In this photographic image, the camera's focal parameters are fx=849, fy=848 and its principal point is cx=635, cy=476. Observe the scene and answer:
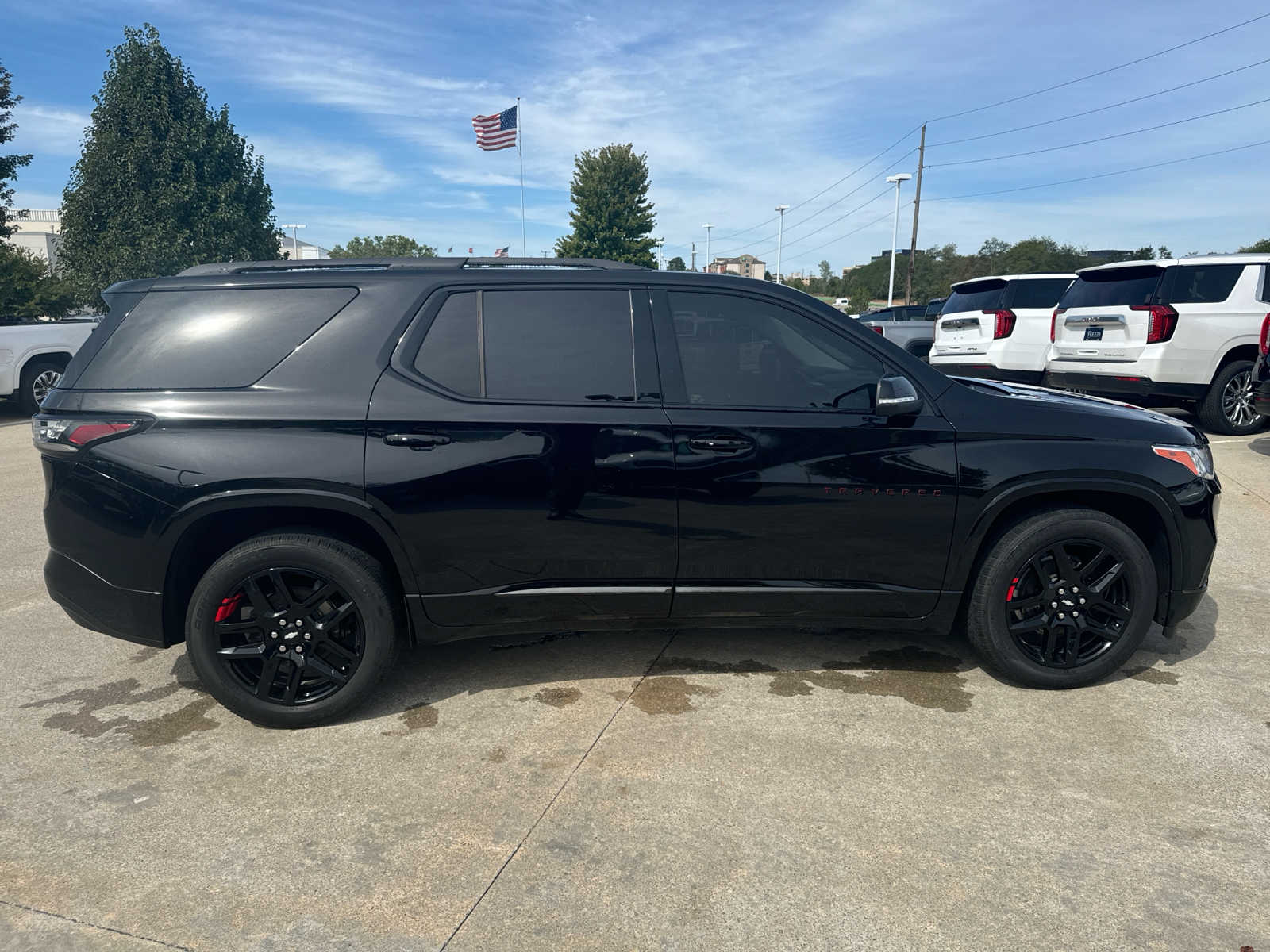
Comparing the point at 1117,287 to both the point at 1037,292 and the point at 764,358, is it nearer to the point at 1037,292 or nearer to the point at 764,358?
the point at 1037,292

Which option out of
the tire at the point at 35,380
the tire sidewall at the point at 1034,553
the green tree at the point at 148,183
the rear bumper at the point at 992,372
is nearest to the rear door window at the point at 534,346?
the tire sidewall at the point at 1034,553

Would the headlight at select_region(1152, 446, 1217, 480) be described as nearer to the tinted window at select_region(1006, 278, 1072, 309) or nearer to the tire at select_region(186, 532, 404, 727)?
the tire at select_region(186, 532, 404, 727)

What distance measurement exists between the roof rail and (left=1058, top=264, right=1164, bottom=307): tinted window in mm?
7978

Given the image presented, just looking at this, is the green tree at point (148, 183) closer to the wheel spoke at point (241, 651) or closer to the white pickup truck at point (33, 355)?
the white pickup truck at point (33, 355)

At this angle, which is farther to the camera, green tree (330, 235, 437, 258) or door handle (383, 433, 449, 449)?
green tree (330, 235, 437, 258)

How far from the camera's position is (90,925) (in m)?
2.22

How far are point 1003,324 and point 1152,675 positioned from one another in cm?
872

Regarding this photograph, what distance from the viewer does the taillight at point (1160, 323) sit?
9000 mm

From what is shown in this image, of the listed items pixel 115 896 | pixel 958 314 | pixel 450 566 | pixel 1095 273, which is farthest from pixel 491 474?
pixel 958 314

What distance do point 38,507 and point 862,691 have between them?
6.74 meters

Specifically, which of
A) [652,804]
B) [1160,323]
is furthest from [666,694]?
[1160,323]

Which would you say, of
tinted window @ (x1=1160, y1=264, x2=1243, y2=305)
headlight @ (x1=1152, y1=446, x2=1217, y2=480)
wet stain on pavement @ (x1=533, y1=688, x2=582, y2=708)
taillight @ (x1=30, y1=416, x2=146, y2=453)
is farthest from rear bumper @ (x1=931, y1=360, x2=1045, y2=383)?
taillight @ (x1=30, y1=416, x2=146, y2=453)

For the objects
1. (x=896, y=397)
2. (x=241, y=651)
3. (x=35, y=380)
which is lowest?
(x=241, y=651)

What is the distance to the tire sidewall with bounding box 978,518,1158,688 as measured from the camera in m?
3.38
